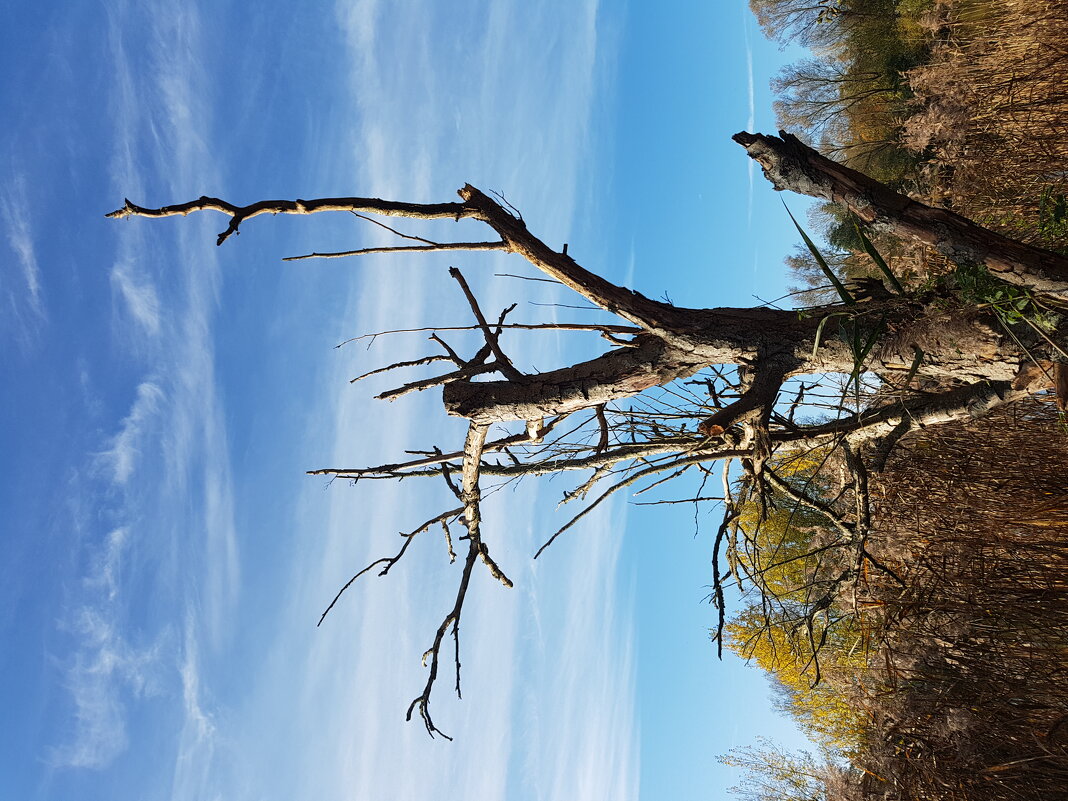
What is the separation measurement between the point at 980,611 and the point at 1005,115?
18.8 feet

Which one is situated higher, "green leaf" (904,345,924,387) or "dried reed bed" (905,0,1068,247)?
"dried reed bed" (905,0,1068,247)

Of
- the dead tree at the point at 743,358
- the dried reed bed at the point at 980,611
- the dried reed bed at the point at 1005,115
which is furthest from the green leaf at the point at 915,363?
the dried reed bed at the point at 1005,115

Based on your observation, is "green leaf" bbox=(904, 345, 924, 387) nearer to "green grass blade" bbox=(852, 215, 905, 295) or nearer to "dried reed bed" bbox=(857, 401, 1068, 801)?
"green grass blade" bbox=(852, 215, 905, 295)

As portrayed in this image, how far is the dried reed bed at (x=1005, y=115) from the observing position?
20.9 feet

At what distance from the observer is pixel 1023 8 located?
22.6 feet

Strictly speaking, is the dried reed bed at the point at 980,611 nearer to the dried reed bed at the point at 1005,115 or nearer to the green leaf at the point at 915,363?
the dried reed bed at the point at 1005,115

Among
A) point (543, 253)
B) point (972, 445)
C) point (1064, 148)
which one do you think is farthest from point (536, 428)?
point (1064, 148)

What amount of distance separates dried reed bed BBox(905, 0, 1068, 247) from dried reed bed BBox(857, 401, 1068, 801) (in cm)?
200

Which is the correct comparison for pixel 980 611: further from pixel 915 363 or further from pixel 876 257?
pixel 876 257

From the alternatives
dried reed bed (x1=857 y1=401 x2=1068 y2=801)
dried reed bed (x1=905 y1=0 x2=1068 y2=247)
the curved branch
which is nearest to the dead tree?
the curved branch

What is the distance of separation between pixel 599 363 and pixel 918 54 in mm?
15662

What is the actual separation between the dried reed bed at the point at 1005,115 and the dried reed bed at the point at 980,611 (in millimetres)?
2002

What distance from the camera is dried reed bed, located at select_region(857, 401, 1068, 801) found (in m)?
4.21

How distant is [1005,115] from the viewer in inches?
282
